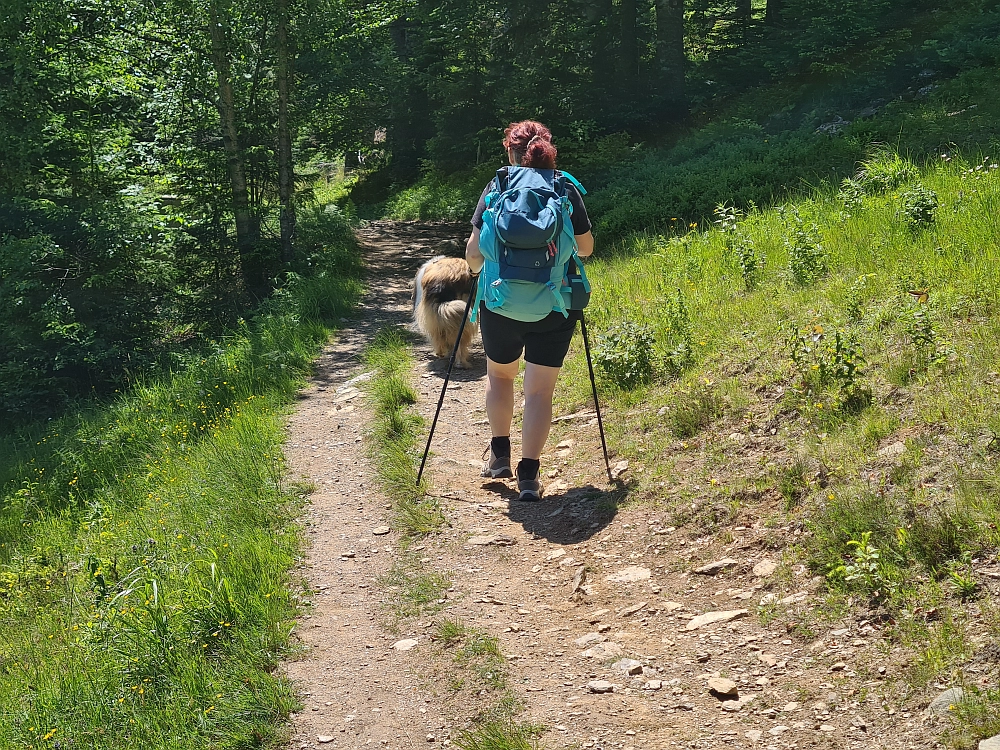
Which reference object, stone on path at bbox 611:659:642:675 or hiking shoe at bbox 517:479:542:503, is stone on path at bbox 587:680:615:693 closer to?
stone on path at bbox 611:659:642:675

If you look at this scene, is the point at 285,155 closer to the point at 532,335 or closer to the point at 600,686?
the point at 532,335

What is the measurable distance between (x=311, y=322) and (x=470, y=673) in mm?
7997

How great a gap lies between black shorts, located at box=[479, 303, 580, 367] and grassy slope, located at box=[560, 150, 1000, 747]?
1.00 metres

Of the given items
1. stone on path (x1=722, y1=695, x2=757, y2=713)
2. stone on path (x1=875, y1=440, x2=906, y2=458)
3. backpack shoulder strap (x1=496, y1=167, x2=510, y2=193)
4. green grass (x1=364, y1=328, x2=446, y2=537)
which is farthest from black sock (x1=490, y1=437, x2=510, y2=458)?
stone on path (x1=722, y1=695, x2=757, y2=713)

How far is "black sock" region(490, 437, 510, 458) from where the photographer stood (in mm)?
6137

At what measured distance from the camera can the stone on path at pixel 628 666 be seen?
384 cm

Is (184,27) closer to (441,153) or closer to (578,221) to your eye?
(441,153)

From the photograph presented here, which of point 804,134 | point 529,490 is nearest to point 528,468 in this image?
A: point 529,490

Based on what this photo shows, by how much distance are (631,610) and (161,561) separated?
130 inches

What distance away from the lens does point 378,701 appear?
3.97m

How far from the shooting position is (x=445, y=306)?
29.9 feet

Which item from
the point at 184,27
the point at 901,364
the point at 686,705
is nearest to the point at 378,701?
the point at 686,705

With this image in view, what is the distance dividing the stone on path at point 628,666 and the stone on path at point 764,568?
0.82 meters

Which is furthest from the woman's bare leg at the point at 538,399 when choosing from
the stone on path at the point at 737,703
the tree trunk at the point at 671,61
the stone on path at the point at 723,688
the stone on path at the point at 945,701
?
the tree trunk at the point at 671,61
